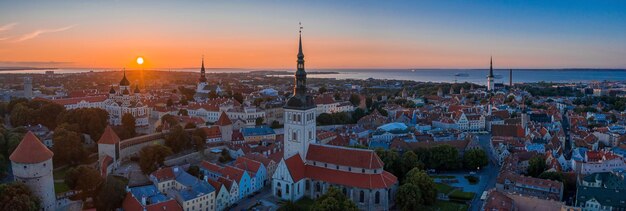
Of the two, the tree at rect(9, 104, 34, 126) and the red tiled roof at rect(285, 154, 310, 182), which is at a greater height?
the tree at rect(9, 104, 34, 126)

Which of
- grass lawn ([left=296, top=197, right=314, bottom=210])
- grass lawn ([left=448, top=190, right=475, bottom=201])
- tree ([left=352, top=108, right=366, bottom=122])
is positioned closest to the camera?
grass lawn ([left=296, top=197, right=314, bottom=210])

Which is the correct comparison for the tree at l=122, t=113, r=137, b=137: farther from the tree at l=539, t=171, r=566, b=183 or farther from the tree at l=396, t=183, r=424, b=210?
the tree at l=539, t=171, r=566, b=183

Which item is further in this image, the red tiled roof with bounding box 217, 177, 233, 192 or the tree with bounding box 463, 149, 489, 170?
the tree with bounding box 463, 149, 489, 170

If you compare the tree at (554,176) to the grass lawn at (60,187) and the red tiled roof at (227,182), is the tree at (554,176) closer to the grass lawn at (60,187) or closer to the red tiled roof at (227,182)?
the red tiled roof at (227,182)

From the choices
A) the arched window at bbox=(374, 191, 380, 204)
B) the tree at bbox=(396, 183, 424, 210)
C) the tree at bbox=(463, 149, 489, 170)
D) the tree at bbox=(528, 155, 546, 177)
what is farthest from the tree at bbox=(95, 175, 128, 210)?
the tree at bbox=(528, 155, 546, 177)

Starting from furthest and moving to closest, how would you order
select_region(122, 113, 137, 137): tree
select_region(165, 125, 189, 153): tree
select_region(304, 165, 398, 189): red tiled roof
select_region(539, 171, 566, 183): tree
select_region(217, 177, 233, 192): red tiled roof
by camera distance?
Result: select_region(122, 113, 137, 137): tree → select_region(165, 125, 189, 153): tree → select_region(539, 171, 566, 183): tree → select_region(217, 177, 233, 192): red tiled roof → select_region(304, 165, 398, 189): red tiled roof

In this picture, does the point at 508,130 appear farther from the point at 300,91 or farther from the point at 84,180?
the point at 84,180

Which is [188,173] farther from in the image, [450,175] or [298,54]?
[450,175]
